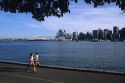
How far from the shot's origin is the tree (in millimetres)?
6402

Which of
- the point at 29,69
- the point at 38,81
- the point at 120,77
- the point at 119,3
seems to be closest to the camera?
the point at 119,3

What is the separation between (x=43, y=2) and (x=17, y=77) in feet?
44.5

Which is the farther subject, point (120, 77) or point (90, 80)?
point (120, 77)

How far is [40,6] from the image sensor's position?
6.48 metres

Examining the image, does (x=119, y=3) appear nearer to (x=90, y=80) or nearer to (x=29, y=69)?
(x=90, y=80)

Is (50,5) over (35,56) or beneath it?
over

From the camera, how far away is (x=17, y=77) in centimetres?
1953

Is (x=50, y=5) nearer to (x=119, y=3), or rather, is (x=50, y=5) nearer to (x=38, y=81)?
(x=119, y=3)

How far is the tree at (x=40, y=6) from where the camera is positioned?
6.40 meters

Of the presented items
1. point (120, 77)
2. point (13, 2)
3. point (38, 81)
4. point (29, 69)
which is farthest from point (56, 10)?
point (29, 69)

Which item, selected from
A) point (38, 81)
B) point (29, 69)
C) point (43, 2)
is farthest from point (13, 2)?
point (29, 69)

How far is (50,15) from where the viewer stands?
670 cm

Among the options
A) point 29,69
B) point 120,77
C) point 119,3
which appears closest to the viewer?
point 119,3

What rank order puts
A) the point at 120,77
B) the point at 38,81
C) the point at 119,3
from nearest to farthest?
the point at 119,3 → the point at 38,81 → the point at 120,77
